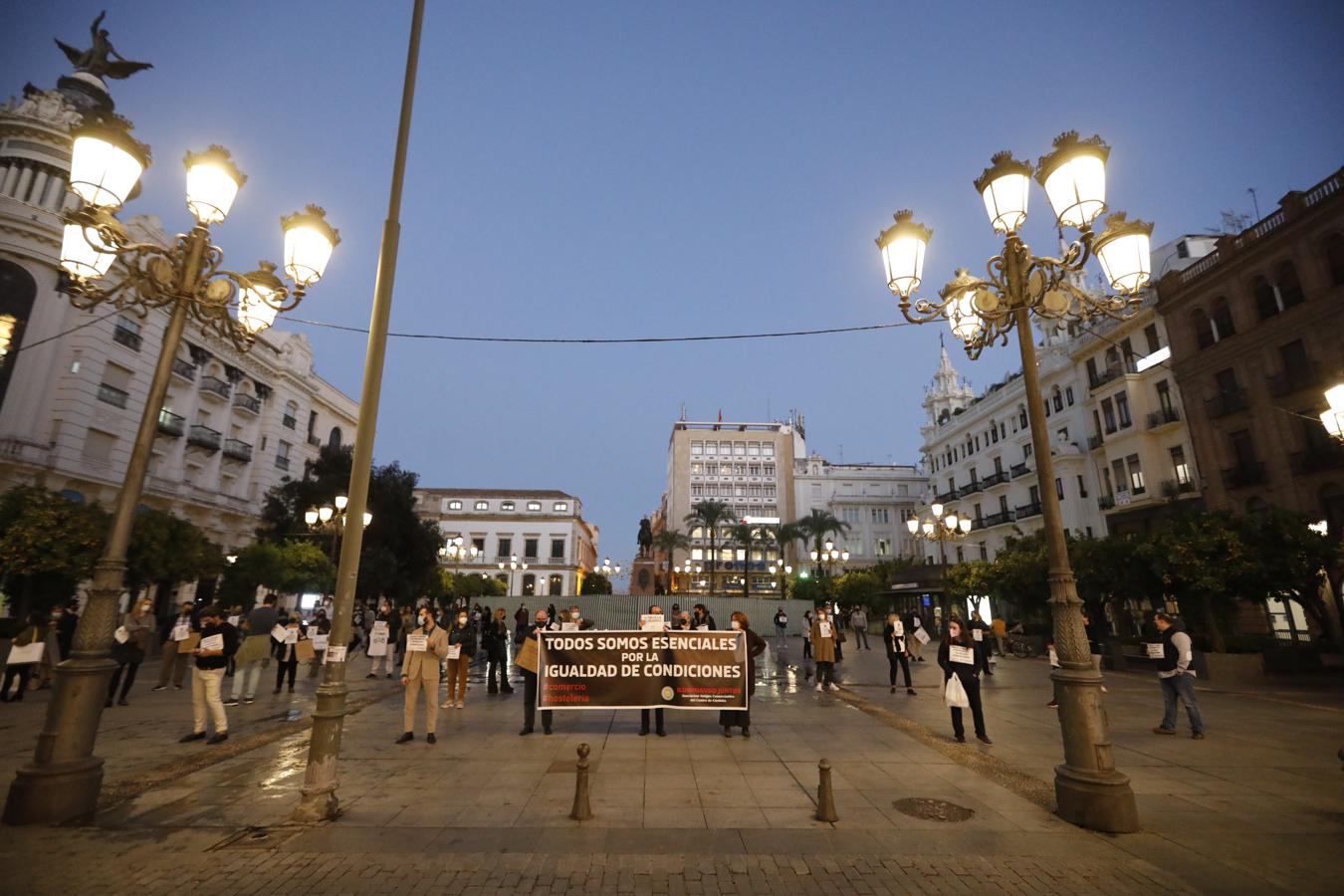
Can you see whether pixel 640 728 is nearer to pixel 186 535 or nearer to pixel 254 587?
pixel 186 535

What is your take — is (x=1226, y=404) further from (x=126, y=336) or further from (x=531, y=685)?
(x=126, y=336)

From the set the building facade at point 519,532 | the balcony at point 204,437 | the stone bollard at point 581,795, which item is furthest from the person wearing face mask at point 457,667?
the building facade at point 519,532

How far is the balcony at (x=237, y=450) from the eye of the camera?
34.5 metres

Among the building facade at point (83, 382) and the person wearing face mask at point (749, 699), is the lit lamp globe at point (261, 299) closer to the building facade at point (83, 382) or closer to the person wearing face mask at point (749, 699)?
the person wearing face mask at point (749, 699)

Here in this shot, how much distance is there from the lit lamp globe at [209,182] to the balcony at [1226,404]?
3290cm

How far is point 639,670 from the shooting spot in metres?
9.43

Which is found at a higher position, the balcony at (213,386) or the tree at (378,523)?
the balcony at (213,386)

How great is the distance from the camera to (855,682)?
16.1 meters

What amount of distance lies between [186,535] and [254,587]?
26.5 feet

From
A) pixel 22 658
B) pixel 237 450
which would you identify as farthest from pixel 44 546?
pixel 237 450

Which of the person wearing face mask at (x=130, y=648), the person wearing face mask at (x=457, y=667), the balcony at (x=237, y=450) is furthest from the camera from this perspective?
the balcony at (x=237, y=450)

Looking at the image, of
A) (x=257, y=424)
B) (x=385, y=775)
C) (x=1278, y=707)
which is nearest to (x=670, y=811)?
(x=385, y=775)

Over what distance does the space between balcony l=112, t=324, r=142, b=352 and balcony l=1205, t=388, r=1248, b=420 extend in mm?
48039

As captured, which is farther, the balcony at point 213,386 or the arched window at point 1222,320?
the balcony at point 213,386
